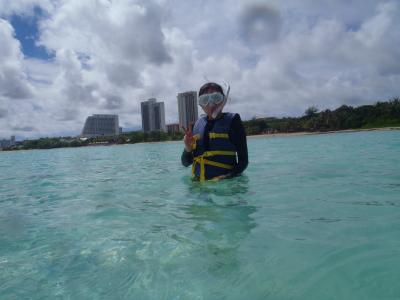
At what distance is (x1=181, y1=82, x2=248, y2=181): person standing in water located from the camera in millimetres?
6031

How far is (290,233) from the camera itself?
334cm

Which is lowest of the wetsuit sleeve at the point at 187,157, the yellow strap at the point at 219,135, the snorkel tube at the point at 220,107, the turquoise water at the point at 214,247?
the turquoise water at the point at 214,247

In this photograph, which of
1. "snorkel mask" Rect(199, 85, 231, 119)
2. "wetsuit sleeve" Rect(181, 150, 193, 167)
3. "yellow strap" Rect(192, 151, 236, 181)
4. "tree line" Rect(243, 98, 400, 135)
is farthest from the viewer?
"tree line" Rect(243, 98, 400, 135)

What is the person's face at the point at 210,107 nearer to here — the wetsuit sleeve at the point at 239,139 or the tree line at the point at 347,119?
the wetsuit sleeve at the point at 239,139

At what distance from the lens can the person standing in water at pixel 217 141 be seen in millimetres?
6031

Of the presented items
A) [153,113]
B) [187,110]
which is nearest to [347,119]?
[187,110]

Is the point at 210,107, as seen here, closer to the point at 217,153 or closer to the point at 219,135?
the point at 219,135

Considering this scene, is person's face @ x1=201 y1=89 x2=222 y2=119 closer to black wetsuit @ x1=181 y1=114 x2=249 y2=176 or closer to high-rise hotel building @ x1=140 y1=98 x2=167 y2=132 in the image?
black wetsuit @ x1=181 y1=114 x2=249 y2=176

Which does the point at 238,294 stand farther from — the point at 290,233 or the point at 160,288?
the point at 290,233

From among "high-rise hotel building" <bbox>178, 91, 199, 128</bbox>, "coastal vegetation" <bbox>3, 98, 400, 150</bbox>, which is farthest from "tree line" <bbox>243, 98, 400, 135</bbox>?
"high-rise hotel building" <bbox>178, 91, 199, 128</bbox>

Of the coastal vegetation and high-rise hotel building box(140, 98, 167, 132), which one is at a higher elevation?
high-rise hotel building box(140, 98, 167, 132)

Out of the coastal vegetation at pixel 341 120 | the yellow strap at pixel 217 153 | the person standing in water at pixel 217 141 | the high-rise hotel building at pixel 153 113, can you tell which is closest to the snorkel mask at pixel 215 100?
the person standing in water at pixel 217 141

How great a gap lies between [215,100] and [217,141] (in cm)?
74

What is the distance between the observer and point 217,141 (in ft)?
19.8
